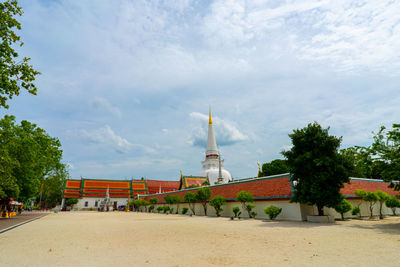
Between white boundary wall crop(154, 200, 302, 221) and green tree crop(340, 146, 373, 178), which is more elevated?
green tree crop(340, 146, 373, 178)

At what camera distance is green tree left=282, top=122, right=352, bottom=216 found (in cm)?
1636

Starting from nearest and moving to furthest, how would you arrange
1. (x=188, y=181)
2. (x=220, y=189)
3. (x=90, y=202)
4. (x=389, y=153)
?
1. (x=389, y=153)
2. (x=220, y=189)
3. (x=188, y=181)
4. (x=90, y=202)

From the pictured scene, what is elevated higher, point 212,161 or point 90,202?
point 212,161

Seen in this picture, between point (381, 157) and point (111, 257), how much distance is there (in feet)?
55.4

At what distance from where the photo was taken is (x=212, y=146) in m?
70.0

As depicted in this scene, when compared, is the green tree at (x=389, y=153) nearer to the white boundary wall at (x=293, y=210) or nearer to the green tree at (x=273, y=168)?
the white boundary wall at (x=293, y=210)

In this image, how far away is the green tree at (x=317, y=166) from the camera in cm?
1636

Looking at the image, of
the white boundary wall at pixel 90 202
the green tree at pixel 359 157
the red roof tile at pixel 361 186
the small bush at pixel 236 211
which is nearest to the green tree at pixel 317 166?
the green tree at pixel 359 157

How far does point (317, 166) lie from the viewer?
16.7m

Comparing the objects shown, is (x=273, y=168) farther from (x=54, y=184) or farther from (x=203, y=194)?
(x=54, y=184)

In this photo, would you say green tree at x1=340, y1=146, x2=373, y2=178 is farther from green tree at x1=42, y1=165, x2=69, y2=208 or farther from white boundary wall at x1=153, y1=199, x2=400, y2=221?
green tree at x1=42, y1=165, x2=69, y2=208

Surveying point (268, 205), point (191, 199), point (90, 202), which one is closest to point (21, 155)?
point (191, 199)

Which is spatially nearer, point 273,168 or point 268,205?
point 268,205

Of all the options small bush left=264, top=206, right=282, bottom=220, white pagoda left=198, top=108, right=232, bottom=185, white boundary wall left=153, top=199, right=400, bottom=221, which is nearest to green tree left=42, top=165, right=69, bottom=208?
white pagoda left=198, top=108, right=232, bottom=185
